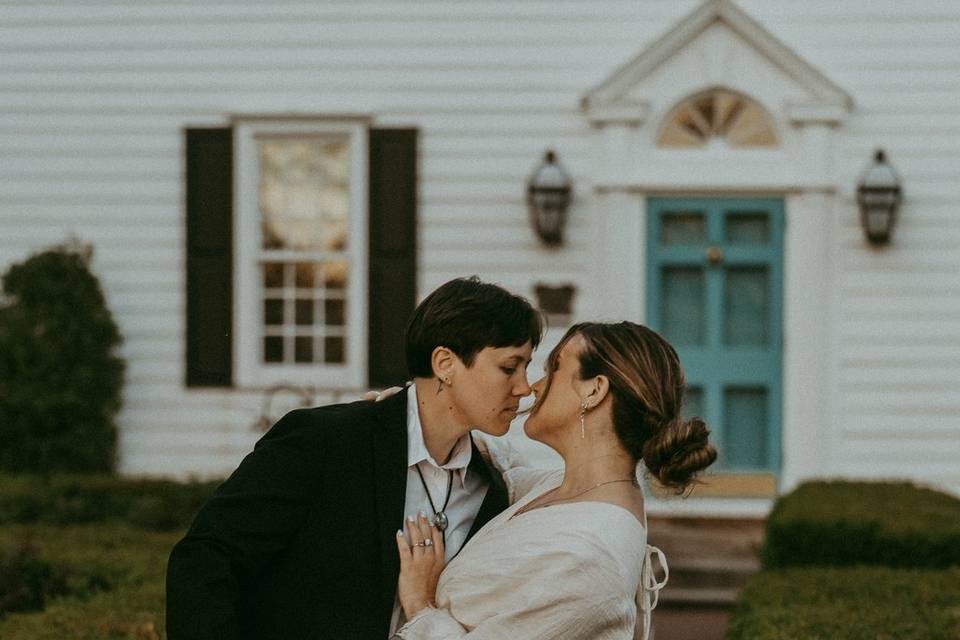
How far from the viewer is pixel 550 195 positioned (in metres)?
8.85

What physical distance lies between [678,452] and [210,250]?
694 centimetres

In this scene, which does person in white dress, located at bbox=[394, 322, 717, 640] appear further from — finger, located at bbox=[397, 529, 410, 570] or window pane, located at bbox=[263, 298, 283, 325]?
window pane, located at bbox=[263, 298, 283, 325]

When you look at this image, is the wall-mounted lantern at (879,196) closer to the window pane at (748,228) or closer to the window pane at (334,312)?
the window pane at (748,228)

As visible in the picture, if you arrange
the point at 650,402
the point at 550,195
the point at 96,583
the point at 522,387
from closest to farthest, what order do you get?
1. the point at 650,402
2. the point at 522,387
3. the point at 96,583
4. the point at 550,195

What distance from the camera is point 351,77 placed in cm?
923

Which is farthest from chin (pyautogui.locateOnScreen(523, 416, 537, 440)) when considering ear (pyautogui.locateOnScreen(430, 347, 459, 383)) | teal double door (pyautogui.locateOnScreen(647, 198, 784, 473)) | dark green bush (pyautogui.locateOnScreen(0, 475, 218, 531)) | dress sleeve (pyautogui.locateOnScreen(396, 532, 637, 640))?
teal double door (pyautogui.locateOnScreen(647, 198, 784, 473))

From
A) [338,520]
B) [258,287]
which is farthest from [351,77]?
[338,520]

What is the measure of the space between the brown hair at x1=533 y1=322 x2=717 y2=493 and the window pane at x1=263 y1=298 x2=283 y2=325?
6.79 metres

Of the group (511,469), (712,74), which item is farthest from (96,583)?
(712,74)

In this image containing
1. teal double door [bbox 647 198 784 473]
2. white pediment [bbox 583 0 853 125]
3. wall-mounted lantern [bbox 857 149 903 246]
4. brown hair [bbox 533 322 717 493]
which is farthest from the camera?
teal double door [bbox 647 198 784 473]

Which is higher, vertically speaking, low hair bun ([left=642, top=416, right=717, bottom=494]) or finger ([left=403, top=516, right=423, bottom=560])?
low hair bun ([left=642, top=416, right=717, bottom=494])

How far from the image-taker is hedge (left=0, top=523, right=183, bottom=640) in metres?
3.86

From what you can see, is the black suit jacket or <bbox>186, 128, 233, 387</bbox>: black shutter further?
<bbox>186, 128, 233, 387</bbox>: black shutter

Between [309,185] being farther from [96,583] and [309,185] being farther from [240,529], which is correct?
[240,529]
